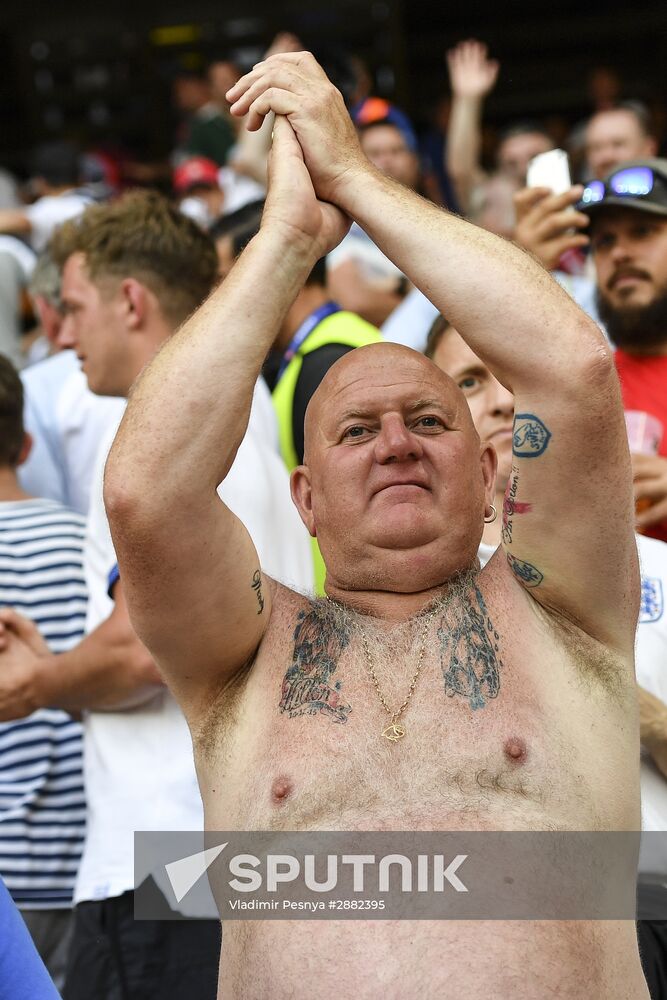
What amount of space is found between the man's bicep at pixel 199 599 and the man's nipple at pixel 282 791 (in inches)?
10.4

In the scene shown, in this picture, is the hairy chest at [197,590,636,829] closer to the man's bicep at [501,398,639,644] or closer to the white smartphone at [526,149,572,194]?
the man's bicep at [501,398,639,644]

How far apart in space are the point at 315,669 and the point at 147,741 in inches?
32.4

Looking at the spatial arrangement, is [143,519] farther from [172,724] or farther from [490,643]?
[172,724]

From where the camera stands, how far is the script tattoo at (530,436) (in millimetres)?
2410

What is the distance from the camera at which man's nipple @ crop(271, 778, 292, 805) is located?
2.42 m

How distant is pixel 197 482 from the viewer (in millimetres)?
2432

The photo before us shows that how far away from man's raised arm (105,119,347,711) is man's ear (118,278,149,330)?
45.8 inches

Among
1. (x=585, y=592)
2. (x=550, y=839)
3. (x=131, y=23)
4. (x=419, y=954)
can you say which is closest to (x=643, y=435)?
(x=585, y=592)

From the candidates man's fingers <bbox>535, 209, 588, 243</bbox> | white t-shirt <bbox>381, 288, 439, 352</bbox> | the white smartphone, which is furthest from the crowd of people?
white t-shirt <bbox>381, 288, 439, 352</bbox>

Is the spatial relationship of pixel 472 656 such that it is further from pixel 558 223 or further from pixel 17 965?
pixel 558 223

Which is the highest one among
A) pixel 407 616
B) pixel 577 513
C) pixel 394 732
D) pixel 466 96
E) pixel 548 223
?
pixel 466 96

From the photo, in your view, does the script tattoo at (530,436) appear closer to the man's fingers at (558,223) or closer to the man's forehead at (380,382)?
the man's forehead at (380,382)

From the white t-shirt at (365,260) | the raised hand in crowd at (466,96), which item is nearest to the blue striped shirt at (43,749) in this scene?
the white t-shirt at (365,260)

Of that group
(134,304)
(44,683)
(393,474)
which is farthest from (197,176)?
(393,474)
